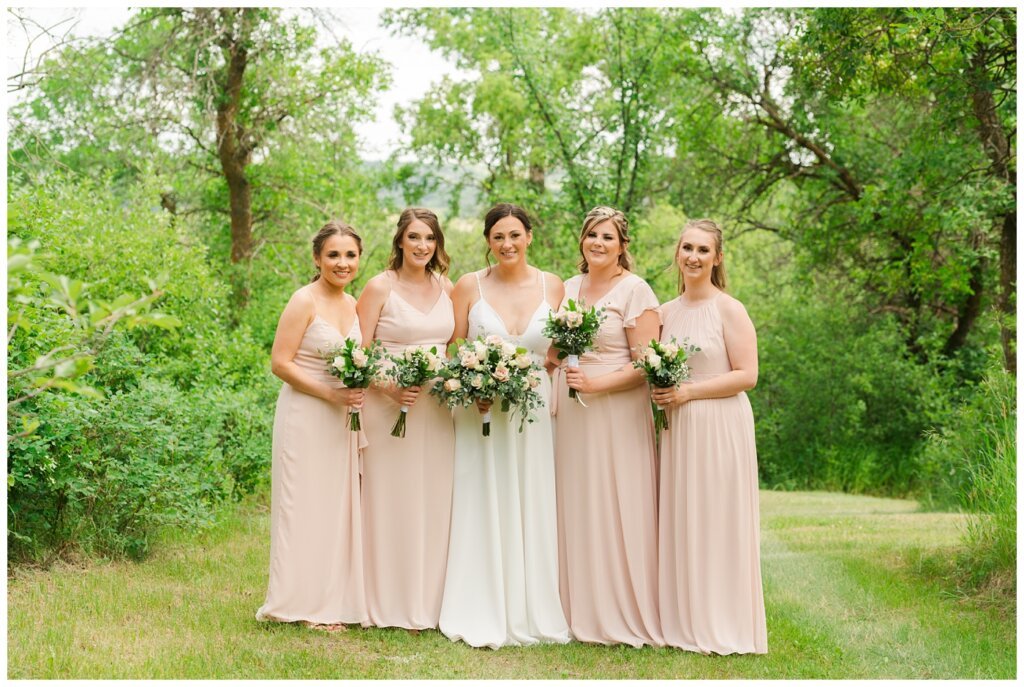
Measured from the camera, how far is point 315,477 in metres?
6.54

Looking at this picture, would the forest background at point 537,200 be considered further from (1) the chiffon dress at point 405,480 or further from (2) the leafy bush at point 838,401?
(1) the chiffon dress at point 405,480

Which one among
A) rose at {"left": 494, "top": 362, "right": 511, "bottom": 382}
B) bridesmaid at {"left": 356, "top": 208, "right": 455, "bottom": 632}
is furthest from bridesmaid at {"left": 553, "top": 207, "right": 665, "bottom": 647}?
bridesmaid at {"left": 356, "top": 208, "right": 455, "bottom": 632}

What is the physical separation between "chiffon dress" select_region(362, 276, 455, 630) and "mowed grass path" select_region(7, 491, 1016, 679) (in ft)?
1.22

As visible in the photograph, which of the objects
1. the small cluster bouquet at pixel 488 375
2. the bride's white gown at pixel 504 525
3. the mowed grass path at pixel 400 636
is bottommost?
the mowed grass path at pixel 400 636

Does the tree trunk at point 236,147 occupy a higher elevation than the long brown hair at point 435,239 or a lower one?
higher

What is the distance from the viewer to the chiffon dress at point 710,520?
6.18m

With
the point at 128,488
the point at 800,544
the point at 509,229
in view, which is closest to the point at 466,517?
the point at 509,229

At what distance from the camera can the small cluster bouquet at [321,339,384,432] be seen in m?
6.17

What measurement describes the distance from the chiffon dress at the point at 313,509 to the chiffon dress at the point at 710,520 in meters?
Result: 1.92

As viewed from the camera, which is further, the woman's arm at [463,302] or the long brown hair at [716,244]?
the woman's arm at [463,302]

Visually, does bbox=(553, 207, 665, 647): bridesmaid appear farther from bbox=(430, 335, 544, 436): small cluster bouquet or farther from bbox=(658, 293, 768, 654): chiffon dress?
bbox=(430, 335, 544, 436): small cluster bouquet

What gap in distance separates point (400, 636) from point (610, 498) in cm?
150

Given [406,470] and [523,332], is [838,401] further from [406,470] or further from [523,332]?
[406,470]

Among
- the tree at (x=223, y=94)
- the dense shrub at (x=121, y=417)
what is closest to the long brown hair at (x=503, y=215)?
the dense shrub at (x=121, y=417)
